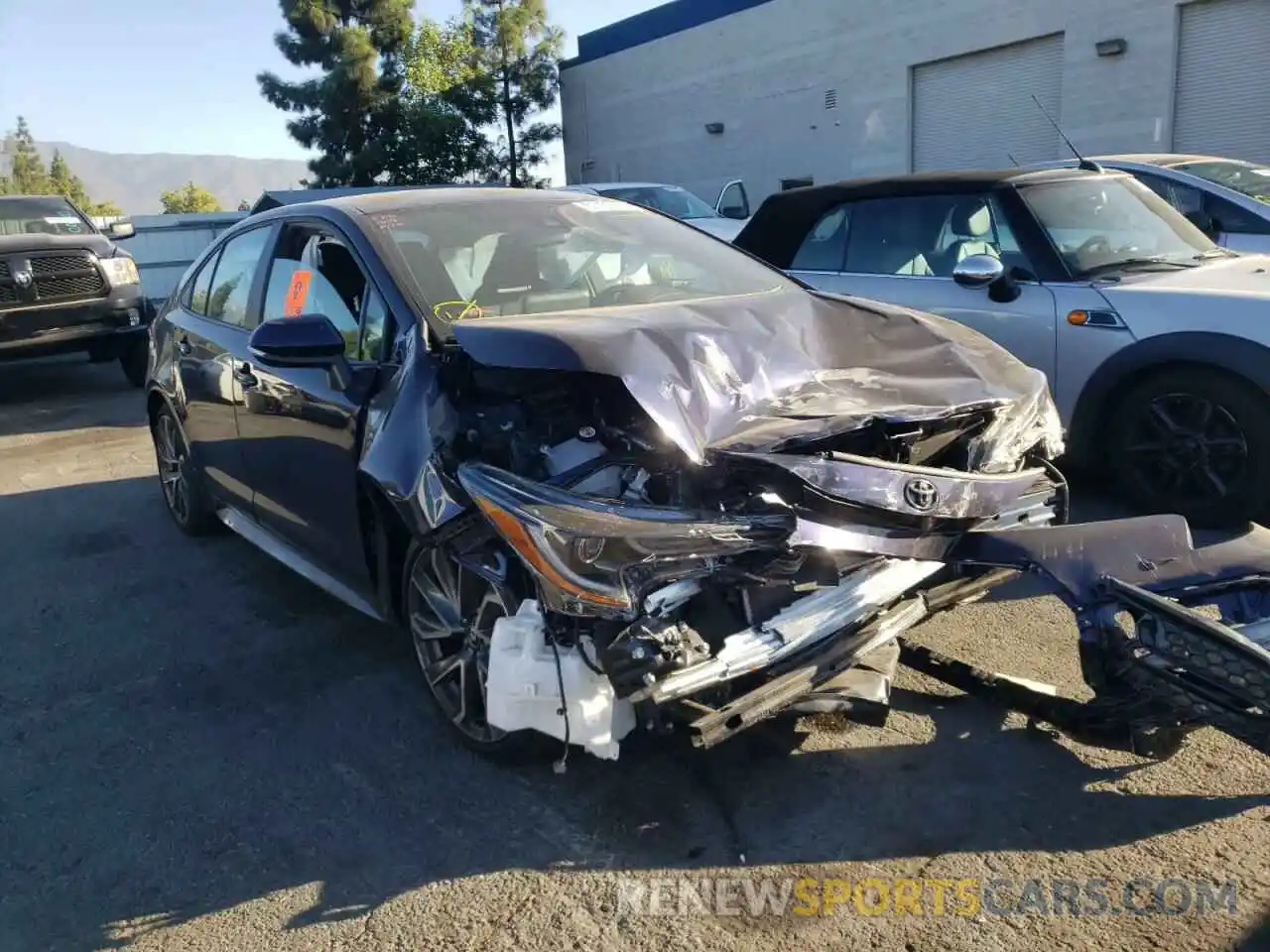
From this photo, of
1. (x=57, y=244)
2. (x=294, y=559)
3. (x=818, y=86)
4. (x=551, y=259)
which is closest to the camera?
(x=551, y=259)

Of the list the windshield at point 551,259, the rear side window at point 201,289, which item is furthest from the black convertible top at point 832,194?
the rear side window at point 201,289

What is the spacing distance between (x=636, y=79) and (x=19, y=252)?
75.3 ft

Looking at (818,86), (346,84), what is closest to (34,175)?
(346,84)

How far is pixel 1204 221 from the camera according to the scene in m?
7.36

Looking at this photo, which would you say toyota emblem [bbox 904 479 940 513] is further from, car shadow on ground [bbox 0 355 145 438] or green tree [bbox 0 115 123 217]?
green tree [bbox 0 115 123 217]

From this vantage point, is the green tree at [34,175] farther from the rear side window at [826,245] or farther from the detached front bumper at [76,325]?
the rear side window at [826,245]

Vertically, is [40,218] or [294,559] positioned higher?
[40,218]

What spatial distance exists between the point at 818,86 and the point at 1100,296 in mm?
20315

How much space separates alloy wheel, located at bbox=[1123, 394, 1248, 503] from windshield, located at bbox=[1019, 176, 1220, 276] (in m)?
0.87

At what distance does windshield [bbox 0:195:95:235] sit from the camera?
36.3 ft

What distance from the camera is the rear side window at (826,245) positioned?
6.36 m

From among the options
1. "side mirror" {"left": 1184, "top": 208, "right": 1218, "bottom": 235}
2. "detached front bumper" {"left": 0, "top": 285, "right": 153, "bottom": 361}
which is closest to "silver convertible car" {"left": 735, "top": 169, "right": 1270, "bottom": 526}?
"side mirror" {"left": 1184, "top": 208, "right": 1218, "bottom": 235}

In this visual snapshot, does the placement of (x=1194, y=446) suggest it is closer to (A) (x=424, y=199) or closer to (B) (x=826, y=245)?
(B) (x=826, y=245)

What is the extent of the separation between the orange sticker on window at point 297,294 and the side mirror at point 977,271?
3.14 meters
